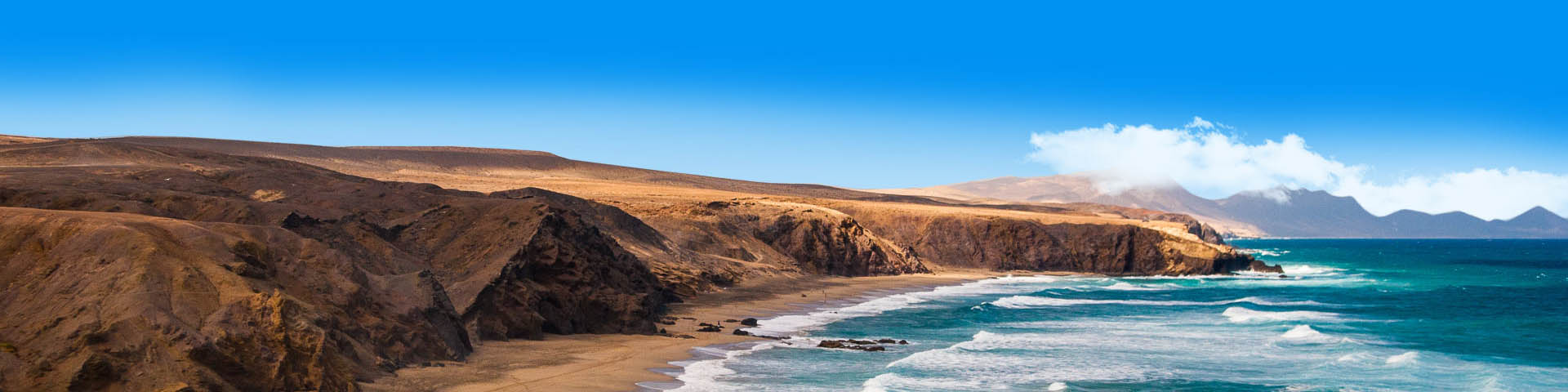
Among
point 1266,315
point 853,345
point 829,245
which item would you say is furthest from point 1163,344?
point 829,245

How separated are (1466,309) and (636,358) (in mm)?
39829

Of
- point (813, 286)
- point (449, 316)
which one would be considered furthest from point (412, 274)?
point (813, 286)

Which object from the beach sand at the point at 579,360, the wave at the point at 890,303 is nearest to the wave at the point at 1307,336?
the wave at the point at 890,303

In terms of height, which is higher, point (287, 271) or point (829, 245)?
point (287, 271)

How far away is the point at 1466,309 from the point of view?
1855 inches

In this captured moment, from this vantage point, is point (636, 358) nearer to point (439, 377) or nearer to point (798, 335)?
point (439, 377)

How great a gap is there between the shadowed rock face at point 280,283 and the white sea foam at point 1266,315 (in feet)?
71.0

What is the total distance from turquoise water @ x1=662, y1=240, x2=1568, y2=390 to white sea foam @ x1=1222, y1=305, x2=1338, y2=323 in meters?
0.14

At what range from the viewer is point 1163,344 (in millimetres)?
31547

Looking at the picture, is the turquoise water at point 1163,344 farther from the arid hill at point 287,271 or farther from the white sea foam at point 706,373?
the arid hill at point 287,271

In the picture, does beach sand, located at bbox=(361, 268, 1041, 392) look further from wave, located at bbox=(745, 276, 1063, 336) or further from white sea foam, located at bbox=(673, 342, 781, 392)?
wave, located at bbox=(745, 276, 1063, 336)

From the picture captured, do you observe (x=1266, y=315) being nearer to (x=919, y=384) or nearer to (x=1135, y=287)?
(x=1135, y=287)

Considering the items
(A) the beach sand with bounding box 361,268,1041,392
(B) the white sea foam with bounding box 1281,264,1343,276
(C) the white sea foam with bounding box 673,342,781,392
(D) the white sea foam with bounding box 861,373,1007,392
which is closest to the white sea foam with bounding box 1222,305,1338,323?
(A) the beach sand with bounding box 361,268,1041,392

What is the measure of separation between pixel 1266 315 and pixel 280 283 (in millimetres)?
35499
